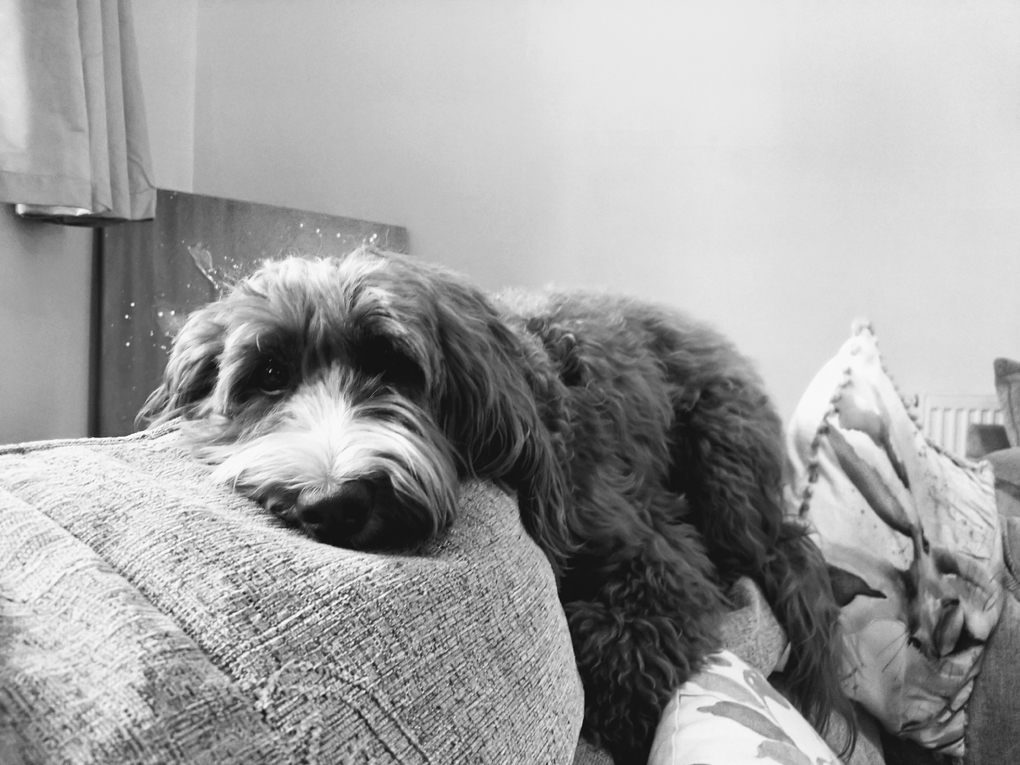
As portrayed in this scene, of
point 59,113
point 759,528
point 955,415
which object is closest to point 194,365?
point 759,528

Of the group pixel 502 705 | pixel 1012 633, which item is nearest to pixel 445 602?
pixel 502 705

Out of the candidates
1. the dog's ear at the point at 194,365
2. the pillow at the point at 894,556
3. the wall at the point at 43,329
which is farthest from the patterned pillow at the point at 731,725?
the wall at the point at 43,329

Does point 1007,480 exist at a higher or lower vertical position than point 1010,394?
lower

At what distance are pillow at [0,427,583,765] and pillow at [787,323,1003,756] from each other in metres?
1.14

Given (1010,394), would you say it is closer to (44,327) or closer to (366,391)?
(366,391)

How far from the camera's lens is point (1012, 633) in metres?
1.97

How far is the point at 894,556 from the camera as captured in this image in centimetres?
189

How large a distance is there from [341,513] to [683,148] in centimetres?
336

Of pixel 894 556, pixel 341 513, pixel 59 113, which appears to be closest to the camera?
pixel 341 513

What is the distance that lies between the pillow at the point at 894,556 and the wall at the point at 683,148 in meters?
1.99

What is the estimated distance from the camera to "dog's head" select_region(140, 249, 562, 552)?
966mm

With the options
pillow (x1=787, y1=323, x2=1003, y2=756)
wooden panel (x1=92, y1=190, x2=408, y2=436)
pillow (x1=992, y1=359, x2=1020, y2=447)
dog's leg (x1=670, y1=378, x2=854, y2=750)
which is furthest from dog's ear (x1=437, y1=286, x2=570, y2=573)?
pillow (x1=992, y1=359, x2=1020, y2=447)

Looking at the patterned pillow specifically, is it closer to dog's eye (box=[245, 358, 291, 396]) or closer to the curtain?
dog's eye (box=[245, 358, 291, 396])

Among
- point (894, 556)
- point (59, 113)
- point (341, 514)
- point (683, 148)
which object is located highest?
point (683, 148)
